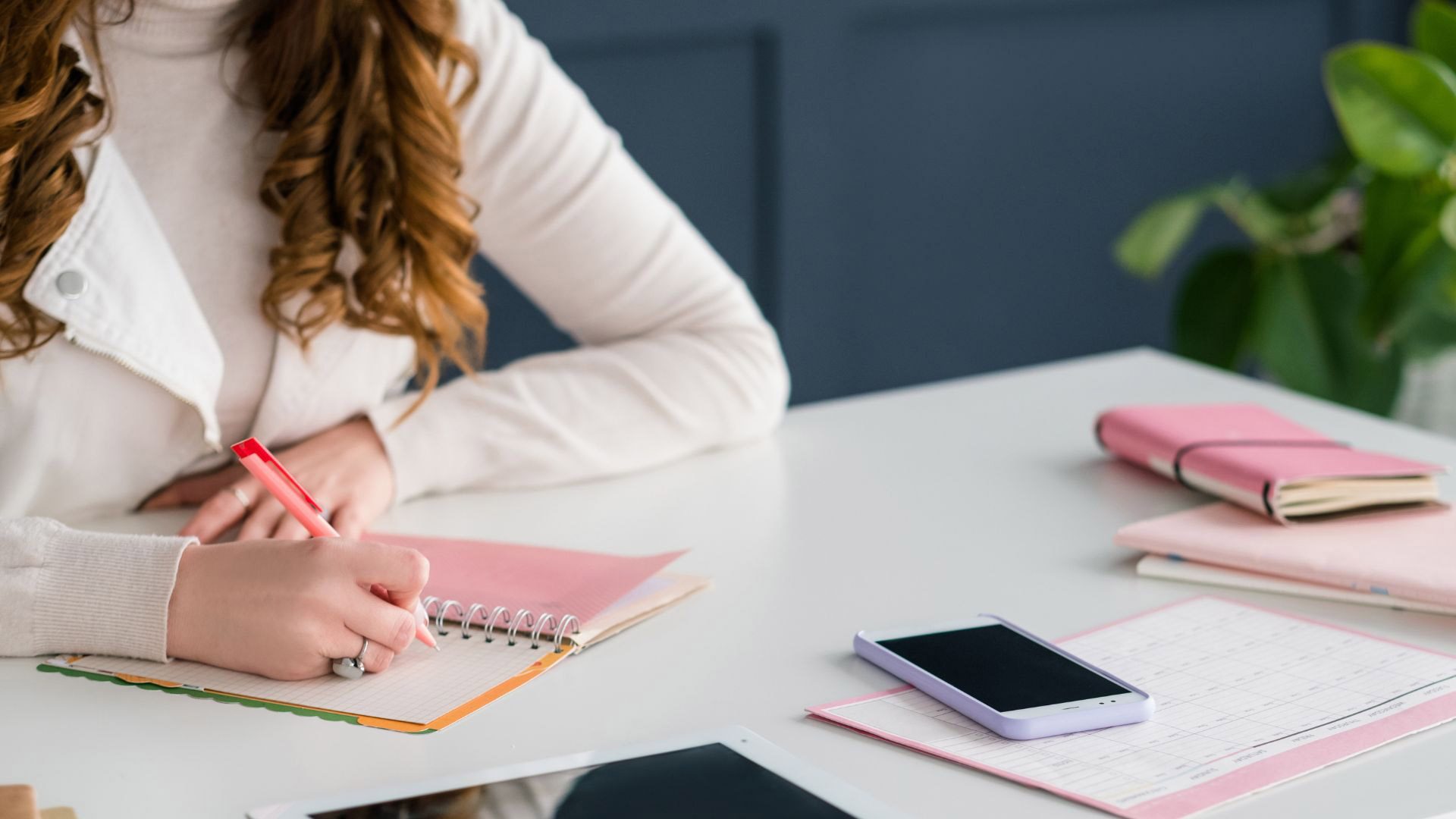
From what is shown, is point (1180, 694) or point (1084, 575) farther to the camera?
point (1084, 575)

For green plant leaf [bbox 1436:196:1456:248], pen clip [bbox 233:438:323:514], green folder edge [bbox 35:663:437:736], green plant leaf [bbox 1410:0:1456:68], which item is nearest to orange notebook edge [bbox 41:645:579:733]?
green folder edge [bbox 35:663:437:736]

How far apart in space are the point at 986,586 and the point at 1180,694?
184 mm

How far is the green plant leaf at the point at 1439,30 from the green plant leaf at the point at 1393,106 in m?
0.13

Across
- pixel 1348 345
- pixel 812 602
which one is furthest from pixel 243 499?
pixel 1348 345

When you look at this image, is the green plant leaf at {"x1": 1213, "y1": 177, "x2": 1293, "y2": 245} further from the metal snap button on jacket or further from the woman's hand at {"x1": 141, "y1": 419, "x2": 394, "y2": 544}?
the metal snap button on jacket

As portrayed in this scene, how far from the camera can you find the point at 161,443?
1.10 m

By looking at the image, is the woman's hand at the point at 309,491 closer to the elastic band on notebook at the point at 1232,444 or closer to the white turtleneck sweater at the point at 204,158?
the white turtleneck sweater at the point at 204,158

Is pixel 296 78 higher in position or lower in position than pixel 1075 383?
higher

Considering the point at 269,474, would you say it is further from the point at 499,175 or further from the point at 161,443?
the point at 499,175

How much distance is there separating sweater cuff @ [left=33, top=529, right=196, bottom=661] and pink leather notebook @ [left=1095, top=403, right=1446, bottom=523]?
2.33 feet

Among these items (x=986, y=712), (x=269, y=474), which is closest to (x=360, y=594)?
(x=269, y=474)

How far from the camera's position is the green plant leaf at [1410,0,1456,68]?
203cm

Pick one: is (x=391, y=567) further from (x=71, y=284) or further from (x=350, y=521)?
(x=71, y=284)

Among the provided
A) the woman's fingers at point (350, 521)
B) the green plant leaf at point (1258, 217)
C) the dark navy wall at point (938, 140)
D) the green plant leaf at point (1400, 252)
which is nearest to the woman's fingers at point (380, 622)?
the woman's fingers at point (350, 521)
